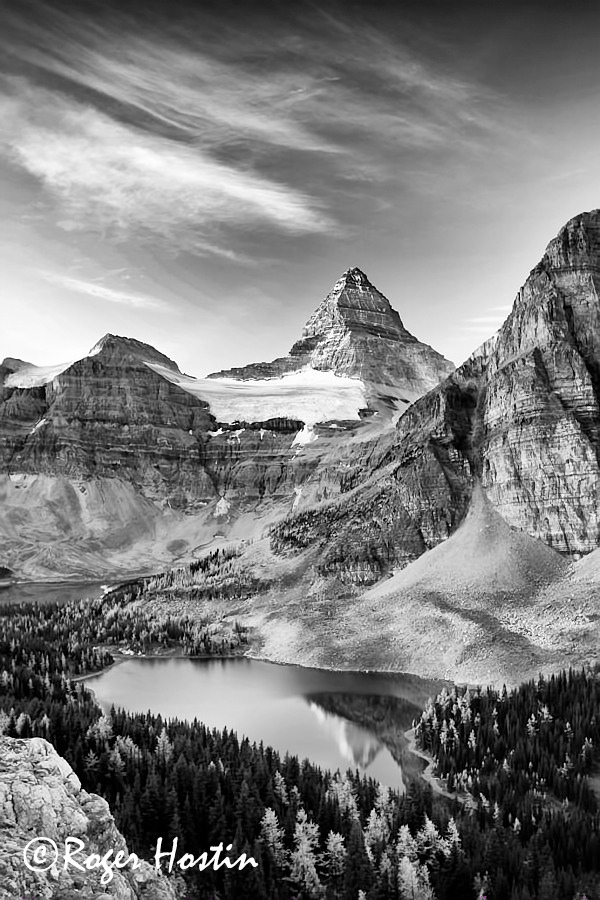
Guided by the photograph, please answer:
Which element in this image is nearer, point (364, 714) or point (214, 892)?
point (214, 892)

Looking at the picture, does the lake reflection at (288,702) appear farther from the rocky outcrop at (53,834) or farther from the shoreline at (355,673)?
the rocky outcrop at (53,834)

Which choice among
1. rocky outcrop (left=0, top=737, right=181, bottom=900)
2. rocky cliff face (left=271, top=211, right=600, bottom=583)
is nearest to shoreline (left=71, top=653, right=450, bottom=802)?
rocky cliff face (left=271, top=211, right=600, bottom=583)

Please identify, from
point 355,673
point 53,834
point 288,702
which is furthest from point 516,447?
point 53,834

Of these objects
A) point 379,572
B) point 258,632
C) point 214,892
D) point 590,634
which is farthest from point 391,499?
point 214,892

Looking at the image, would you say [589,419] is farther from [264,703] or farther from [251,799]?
[251,799]

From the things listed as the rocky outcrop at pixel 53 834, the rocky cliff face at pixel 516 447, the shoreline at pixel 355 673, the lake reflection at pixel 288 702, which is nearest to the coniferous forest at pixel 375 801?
the shoreline at pixel 355 673

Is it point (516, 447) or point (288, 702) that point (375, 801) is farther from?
point (516, 447)

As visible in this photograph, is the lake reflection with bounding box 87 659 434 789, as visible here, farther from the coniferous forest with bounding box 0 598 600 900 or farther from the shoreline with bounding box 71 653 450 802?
the coniferous forest with bounding box 0 598 600 900
